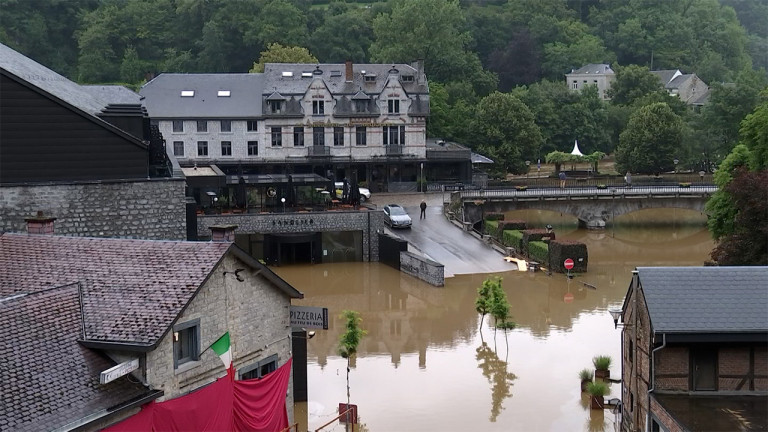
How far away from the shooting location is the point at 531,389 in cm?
2895

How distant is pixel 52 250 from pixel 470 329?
19.7m

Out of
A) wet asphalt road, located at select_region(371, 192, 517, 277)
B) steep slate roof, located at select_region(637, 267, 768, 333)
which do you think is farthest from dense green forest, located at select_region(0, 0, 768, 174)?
steep slate roof, located at select_region(637, 267, 768, 333)

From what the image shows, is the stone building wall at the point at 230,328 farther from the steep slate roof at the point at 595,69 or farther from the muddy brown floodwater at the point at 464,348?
the steep slate roof at the point at 595,69

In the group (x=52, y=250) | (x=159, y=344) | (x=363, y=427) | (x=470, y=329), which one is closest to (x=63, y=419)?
(x=159, y=344)

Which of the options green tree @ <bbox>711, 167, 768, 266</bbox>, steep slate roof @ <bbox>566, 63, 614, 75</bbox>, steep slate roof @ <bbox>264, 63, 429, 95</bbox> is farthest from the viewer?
steep slate roof @ <bbox>566, 63, 614, 75</bbox>

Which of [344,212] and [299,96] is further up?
[299,96]

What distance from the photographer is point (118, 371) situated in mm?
15492

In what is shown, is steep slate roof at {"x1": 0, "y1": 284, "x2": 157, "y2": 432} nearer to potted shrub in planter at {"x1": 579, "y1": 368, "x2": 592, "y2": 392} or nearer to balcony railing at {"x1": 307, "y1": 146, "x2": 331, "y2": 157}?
potted shrub in planter at {"x1": 579, "y1": 368, "x2": 592, "y2": 392}

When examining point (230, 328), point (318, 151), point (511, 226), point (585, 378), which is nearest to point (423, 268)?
point (511, 226)

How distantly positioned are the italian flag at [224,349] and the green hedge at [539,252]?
101 ft

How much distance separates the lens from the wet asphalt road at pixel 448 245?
4740 cm

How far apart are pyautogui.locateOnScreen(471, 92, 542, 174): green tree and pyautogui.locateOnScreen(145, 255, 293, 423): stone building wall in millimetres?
51394

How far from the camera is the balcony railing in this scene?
63.9 meters

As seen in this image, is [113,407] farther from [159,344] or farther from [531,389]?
[531,389]
